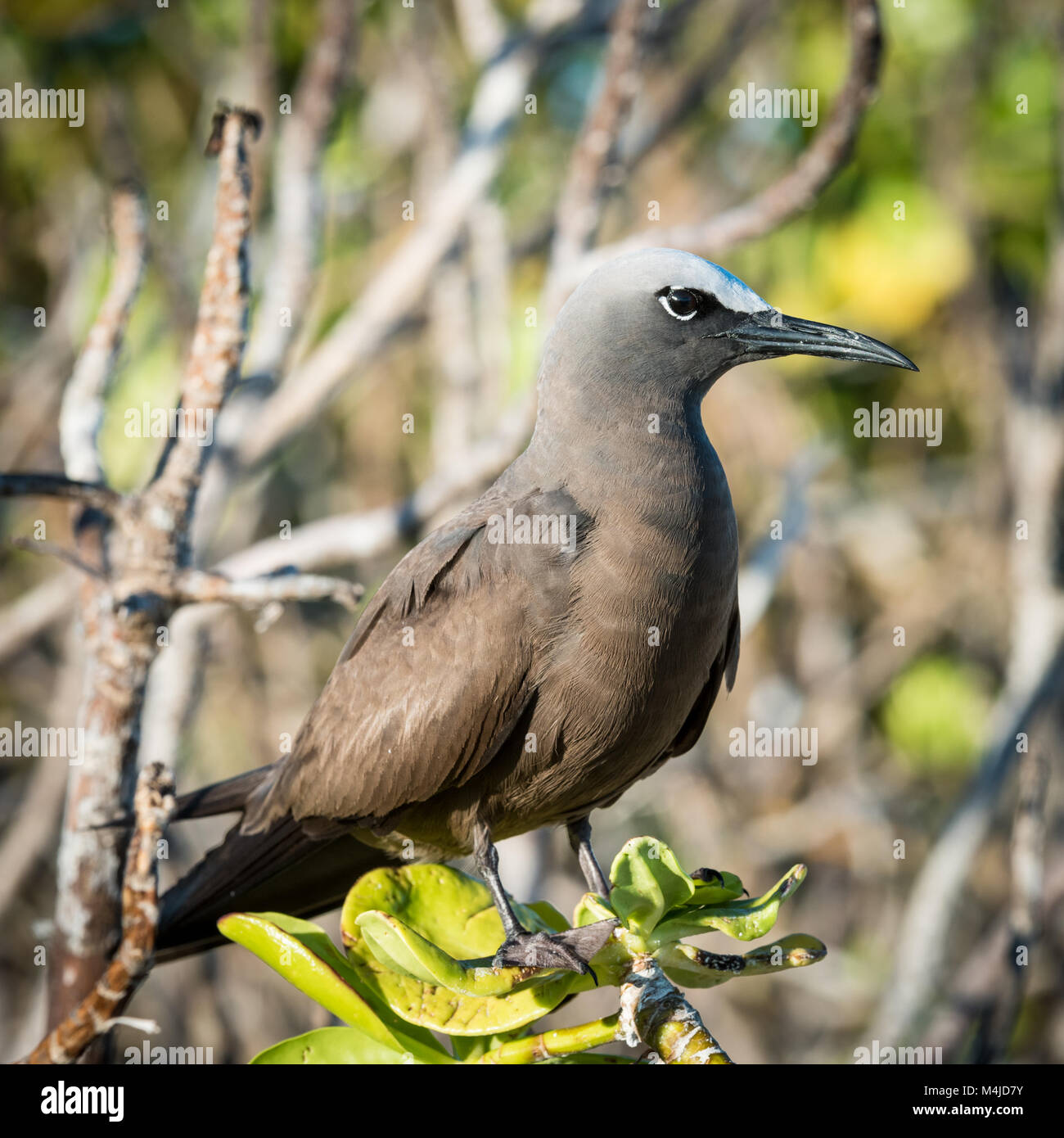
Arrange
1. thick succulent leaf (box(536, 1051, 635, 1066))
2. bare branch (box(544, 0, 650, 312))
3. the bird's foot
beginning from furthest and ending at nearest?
bare branch (box(544, 0, 650, 312)), thick succulent leaf (box(536, 1051, 635, 1066)), the bird's foot

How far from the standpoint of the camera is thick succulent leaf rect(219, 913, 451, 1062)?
2.56 meters

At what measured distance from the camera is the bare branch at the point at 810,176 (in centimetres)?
422

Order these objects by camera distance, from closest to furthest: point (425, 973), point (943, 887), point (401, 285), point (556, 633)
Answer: point (425, 973), point (556, 633), point (401, 285), point (943, 887)

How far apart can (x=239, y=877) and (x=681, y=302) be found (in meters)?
2.07

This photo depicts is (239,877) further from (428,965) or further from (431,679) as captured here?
(428,965)

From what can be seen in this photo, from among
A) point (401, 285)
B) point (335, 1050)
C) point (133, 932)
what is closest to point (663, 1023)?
point (335, 1050)

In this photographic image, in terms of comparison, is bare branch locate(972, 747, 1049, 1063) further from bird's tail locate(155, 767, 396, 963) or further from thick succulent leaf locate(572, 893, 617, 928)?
bird's tail locate(155, 767, 396, 963)

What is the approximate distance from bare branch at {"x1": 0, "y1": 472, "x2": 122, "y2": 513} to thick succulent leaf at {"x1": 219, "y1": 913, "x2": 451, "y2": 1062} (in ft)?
3.78

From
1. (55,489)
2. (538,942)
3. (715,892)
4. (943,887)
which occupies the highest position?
(55,489)

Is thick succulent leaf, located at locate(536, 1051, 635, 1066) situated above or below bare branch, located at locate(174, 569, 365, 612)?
below

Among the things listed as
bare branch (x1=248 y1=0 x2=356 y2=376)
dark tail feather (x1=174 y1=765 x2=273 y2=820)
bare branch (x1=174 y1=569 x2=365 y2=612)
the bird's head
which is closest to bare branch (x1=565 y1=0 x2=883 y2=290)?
the bird's head

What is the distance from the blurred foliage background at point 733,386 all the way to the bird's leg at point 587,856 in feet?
7.63

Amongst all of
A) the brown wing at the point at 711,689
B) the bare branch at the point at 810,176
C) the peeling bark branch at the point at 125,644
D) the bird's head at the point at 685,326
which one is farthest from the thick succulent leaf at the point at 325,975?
the bare branch at the point at 810,176

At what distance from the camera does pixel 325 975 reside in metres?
2.55
